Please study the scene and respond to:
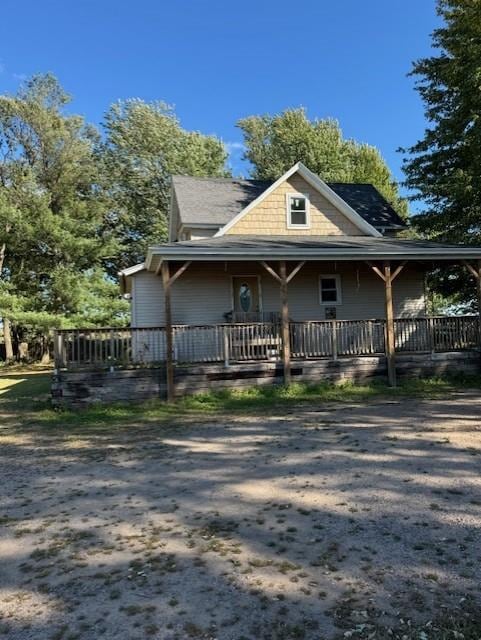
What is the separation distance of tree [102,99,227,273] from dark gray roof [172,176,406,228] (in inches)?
488

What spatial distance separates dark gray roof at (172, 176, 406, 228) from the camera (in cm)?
1730

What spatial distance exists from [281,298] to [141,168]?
22086 millimetres

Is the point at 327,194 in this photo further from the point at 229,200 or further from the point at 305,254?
the point at 305,254

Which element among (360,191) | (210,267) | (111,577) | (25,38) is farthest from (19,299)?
(111,577)

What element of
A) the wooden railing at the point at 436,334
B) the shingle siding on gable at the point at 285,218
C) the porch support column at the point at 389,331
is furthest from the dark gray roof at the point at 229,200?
the porch support column at the point at 389,331

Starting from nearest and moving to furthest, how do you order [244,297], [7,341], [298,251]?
[298,251]
[244,297]
[7,341]

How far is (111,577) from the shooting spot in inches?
138

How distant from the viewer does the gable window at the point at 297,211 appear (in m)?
17.0

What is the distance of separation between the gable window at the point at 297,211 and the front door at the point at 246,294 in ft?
7.72

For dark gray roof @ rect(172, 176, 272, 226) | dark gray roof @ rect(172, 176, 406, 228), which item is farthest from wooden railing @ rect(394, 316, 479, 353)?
dark gray roof @ rect(172, 176, 272, 226)

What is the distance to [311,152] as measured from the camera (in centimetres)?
→ 3662

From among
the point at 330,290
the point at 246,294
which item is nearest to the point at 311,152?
the point at 330,290

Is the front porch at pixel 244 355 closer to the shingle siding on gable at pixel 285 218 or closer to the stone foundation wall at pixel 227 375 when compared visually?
the stone foundation wall at pixel 227 375

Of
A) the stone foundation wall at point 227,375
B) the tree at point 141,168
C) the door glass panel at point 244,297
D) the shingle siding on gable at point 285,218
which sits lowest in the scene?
the stone foundation wall at point 227,375
